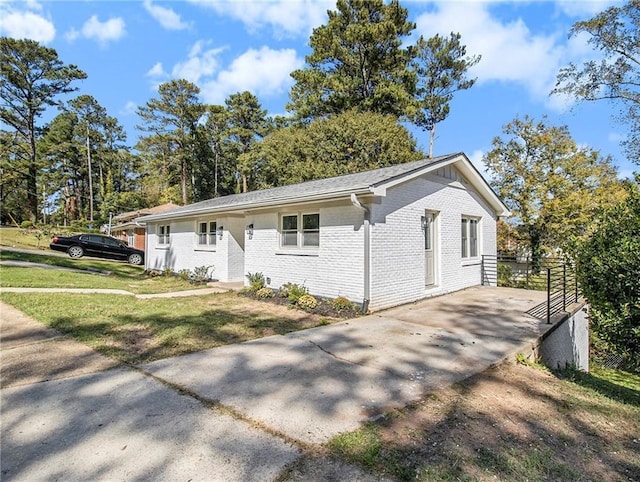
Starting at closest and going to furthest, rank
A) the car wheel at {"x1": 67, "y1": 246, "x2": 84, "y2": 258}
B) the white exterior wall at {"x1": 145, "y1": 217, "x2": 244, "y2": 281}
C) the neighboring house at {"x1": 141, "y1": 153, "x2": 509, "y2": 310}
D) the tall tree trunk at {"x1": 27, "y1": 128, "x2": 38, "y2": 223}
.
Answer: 1. the neighboring house at {"x1": 141, "y1": 153, "x2": 509, "y2": 310}
2. the white exterior wall at {"x1": 145, "y1": 217, "x2": 244, "y2": 281}
3. the car wheel at {"x1": 67, "y1": 246, "x2": 84, "y2": 258}
4. the tall tree trunk at {"x1": 27, "y1": 128, "x2": 38, "y2": 223}

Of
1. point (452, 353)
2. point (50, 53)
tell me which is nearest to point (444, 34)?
point (452, 353)

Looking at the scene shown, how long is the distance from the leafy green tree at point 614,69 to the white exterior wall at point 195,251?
18.7 metres

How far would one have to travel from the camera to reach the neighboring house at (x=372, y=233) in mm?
8180

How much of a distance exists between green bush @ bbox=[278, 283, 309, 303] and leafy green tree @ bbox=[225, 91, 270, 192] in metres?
29.6

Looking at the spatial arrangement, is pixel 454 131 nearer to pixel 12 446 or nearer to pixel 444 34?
pixel 444 34

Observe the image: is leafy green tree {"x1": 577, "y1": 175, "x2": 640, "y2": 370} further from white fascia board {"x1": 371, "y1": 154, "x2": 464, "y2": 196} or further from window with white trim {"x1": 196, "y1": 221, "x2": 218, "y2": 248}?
window with white trim {"x1": 196, "y1": 221, "x2": 218, "y2": 248}

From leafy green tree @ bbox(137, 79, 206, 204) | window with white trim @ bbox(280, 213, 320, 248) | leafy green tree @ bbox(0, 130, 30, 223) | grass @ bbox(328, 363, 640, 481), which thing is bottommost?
grass @ bbox(328, 363, 640, 481)

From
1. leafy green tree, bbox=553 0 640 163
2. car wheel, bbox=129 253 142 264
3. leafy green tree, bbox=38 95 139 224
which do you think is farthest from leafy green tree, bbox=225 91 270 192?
leafy green tree, bbox=553 0 640 163

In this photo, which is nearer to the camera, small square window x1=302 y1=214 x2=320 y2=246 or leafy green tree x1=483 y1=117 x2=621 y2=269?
small square window x1=302 y1=214 x2=320 y2=246

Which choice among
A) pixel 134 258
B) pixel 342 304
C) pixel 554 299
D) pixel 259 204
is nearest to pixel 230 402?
pixel 342 304

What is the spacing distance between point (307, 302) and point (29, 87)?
39.9 metres

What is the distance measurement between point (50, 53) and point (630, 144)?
45.4 m

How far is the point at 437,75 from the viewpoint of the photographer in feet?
88.6

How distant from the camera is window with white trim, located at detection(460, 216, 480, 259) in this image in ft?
37.9
